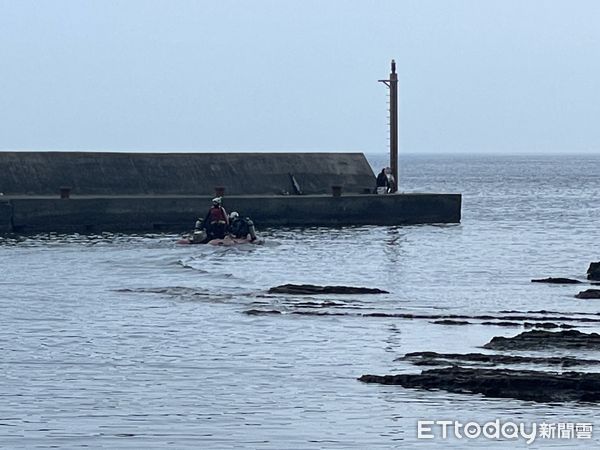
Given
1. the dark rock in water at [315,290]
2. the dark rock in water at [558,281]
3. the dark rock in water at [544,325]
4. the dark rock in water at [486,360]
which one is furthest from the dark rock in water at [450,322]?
the dark rock in water at [558,281]

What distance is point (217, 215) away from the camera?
129ft

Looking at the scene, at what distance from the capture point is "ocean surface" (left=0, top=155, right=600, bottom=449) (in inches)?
581

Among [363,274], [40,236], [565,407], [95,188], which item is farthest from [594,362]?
[95,188]

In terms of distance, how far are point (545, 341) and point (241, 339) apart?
421 cm

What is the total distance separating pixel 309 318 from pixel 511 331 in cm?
330

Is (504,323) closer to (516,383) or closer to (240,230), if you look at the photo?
(516,383)

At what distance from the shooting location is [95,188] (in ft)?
154

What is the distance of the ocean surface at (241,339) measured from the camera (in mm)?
14758

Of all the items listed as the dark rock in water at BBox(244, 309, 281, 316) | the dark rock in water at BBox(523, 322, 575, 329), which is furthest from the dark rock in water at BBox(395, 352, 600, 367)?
the dark rock in water at BBox(244, 309, 281, 316)

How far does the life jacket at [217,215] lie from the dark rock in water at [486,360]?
2048 centimetres

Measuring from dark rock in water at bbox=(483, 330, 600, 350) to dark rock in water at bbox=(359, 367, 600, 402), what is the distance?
247 centimetres

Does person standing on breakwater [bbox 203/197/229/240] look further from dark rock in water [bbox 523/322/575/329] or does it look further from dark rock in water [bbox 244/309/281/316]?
dark rock in water [bbox 523/322/575/329]

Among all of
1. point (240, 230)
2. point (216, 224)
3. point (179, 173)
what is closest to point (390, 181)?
point (179, 173)

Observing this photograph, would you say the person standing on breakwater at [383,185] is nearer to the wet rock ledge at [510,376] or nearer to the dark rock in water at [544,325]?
Answer: the dark rock in water at [544,325]
